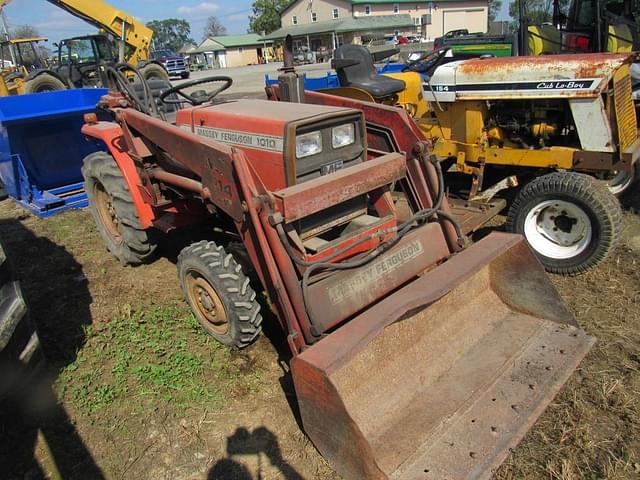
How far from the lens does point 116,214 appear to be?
151 inches

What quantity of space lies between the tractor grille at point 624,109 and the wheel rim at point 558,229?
2.20 ft

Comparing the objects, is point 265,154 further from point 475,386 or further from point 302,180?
point 475,386

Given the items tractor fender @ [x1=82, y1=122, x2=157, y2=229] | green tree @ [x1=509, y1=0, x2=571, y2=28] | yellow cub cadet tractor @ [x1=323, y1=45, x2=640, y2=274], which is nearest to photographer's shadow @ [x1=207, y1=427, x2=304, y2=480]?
tractor fender @ [x1=82, y1=122, x2=157, y2=229]

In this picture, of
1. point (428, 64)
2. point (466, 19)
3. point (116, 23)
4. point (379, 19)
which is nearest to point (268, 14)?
point (379, 19)

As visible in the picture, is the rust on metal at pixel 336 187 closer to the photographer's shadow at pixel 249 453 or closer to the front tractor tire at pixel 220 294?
the front tractor tire at pixel 220 294

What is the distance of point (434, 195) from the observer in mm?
3258

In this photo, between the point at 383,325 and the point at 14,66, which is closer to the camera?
the point at 383,325

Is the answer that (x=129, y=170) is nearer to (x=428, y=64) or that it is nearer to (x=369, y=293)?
(x=369, y=293)

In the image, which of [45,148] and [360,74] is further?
[45,148]

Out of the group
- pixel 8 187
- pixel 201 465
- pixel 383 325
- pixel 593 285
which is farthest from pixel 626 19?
pixel 8 187

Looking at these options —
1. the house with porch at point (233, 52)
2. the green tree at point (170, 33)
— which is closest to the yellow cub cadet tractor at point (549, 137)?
the house with porch at point (233, 52)

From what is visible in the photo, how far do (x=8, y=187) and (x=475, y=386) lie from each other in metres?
5.84

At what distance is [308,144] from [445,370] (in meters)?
1.40

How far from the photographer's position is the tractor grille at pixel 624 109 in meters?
3.83
